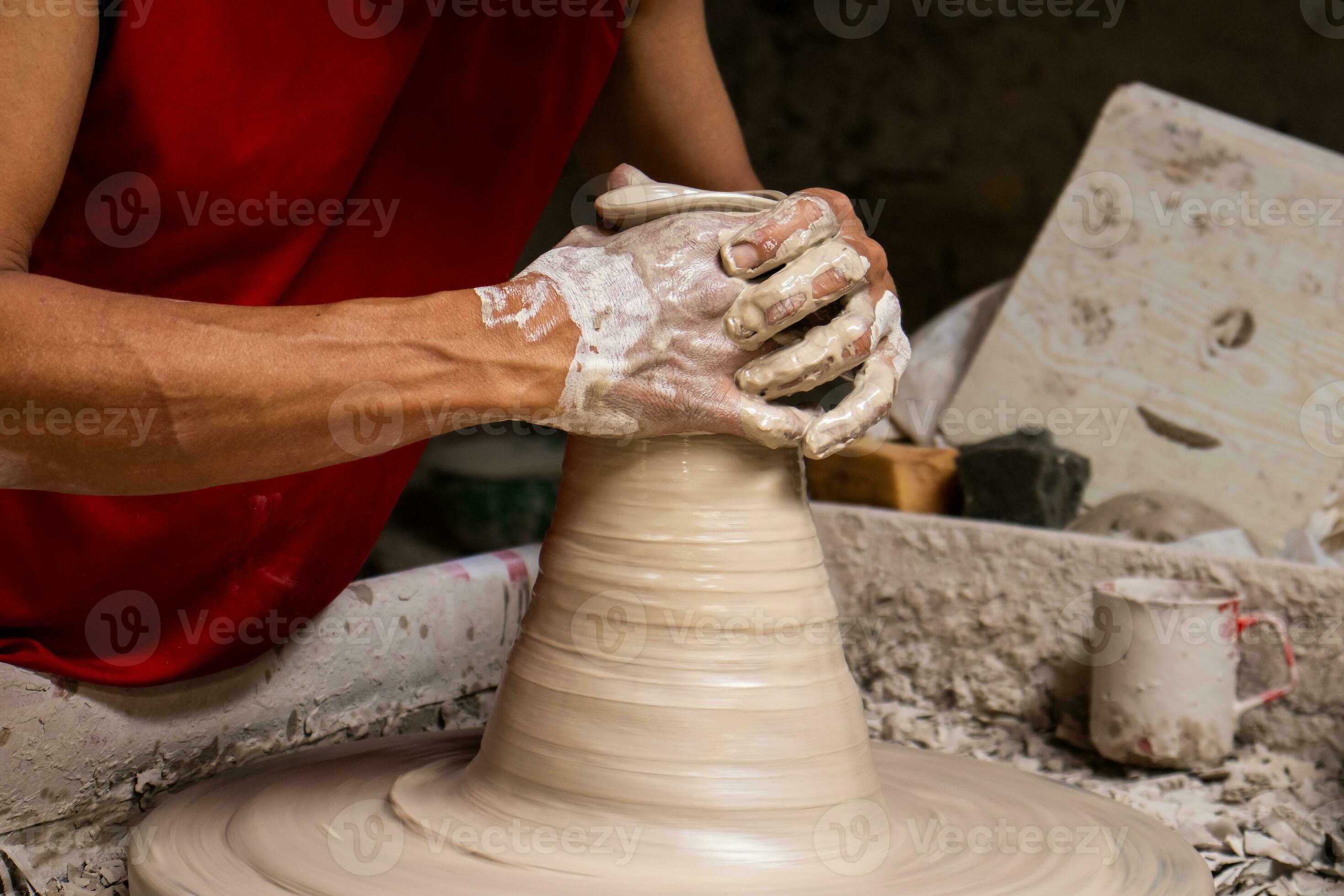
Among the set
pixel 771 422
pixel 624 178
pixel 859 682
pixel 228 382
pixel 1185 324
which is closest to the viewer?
pixel 228 382

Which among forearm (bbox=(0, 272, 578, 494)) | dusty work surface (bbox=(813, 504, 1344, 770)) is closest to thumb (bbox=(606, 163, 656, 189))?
forearm (bbox=(0, 272, 578, 494))

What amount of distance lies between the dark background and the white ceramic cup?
2.48 metres

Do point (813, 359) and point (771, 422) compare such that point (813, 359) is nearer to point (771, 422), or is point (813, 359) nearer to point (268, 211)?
point (771, 422)

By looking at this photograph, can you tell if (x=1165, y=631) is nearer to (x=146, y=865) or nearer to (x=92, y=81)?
(x=146, y=865)

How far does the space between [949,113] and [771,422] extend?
138 inches

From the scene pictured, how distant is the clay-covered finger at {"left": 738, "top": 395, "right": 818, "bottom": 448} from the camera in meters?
1.13

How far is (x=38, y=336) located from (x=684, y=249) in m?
0.56

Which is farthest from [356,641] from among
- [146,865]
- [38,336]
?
[38,336]

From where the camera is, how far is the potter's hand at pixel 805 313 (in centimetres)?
113

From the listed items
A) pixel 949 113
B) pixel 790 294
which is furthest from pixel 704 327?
pixel 949 113

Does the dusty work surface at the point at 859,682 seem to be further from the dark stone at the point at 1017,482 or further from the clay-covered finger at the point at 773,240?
the clay-covered finger at the point at 773,240

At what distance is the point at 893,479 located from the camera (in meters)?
2.24

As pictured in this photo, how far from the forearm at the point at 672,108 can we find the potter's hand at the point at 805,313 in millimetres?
832

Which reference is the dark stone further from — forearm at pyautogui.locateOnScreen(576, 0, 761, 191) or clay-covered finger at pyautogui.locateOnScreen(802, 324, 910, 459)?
clay-covered finger at pyautogui.locateOnScreen(802, 324, 910, 459)
